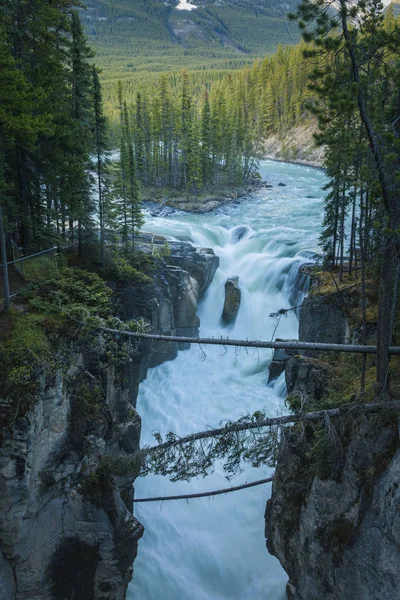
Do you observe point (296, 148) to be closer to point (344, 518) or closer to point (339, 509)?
point (339, 509)

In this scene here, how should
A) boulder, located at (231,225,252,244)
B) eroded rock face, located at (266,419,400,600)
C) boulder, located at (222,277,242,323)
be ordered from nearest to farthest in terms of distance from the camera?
eroded rock face, located at (266,419,400,600)
boulder, located at (222,277,242,323)
boulder, located at (231,225,252,244)

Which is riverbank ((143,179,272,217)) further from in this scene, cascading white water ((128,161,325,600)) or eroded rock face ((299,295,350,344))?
eroded rock face ((299,295,350,344))

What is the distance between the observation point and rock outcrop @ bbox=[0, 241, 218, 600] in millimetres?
11008

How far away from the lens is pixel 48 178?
18125mm

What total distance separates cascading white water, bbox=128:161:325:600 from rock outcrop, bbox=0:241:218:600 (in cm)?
343

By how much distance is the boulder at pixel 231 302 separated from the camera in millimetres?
30281

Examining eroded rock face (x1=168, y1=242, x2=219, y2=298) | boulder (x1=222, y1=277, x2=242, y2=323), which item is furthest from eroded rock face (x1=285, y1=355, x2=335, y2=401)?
eroded rock face (x1=168, y1=242, x2=219, y2=298)

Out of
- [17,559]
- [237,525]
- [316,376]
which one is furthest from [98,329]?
[237,525]

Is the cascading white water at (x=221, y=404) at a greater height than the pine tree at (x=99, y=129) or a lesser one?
lesser

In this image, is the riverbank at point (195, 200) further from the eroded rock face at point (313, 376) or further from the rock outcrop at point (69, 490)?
the rock outcrop at point (69, 490)

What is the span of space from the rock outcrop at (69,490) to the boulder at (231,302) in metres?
15.8

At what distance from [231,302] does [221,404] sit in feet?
28.9

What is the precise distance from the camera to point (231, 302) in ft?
99.7

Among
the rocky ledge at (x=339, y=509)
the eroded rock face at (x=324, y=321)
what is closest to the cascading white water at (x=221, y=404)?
the rocky ledge at (x=339, y=509)
